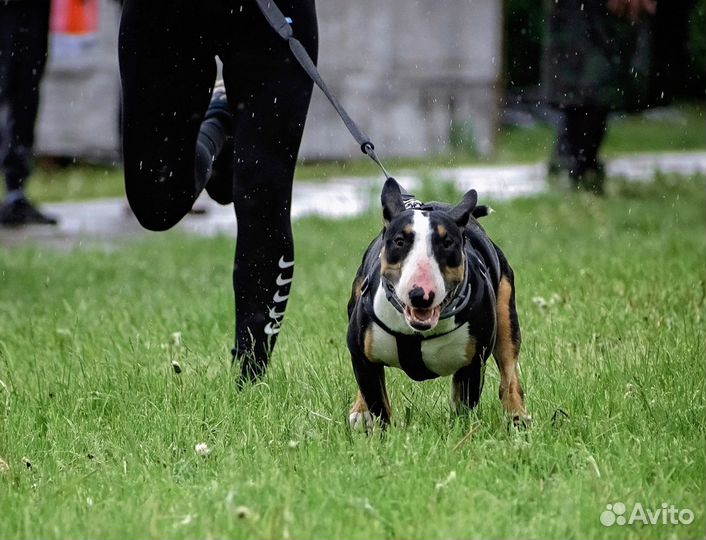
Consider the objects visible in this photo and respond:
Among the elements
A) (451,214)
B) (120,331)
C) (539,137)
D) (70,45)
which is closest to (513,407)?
(451,214)

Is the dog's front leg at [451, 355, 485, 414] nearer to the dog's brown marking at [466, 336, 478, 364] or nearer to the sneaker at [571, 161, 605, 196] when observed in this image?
the dog's brown marking at [466, 336, 478, 364]

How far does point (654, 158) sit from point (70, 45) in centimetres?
703

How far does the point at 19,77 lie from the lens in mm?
9234

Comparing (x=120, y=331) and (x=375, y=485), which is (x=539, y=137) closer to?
(x=120, y=331)

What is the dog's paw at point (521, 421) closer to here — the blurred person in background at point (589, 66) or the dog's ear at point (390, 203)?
the dog's ear at point (390, 203)

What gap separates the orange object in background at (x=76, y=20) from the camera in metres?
15.0

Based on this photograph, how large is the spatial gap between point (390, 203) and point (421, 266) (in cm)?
31

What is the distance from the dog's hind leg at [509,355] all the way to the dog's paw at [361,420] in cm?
39

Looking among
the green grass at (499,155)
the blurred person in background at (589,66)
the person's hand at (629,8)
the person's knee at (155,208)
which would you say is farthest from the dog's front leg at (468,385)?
the blurred person in background at (589,66)

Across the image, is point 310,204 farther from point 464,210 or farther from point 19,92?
point 464,210

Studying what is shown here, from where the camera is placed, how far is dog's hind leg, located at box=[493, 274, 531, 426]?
12.6ft

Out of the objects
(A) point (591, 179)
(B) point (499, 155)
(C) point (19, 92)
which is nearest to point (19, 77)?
(C) point (19, 92)

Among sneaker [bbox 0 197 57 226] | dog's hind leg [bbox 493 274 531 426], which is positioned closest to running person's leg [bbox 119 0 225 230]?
dog's hind leg [bbox 493 274 531 426]

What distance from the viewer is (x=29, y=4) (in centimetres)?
891
